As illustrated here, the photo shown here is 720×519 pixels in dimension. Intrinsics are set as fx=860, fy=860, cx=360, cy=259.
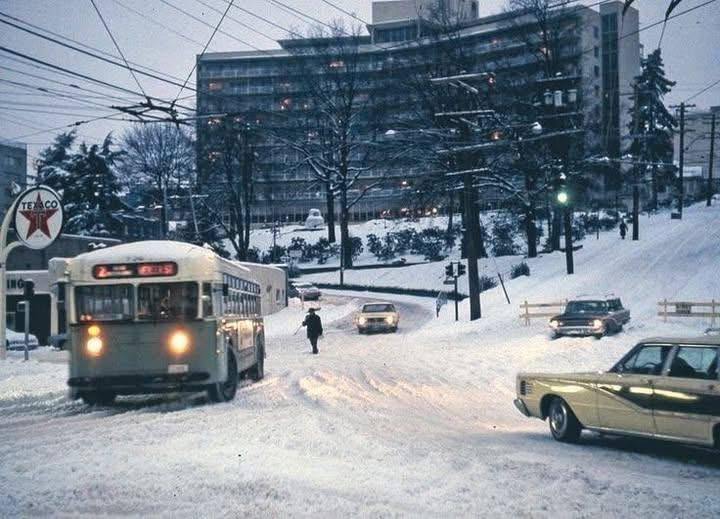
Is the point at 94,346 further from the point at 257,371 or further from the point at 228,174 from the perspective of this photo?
the point at 228,174

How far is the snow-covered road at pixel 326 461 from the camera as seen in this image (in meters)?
7.65

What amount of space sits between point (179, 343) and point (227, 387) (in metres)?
1.64

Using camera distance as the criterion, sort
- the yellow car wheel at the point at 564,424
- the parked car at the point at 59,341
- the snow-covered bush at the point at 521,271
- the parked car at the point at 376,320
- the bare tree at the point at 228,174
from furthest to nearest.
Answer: the bare tree at the point at 228,174 < the snow-covered bush at the point at 521,271 < the parked car at the point at 376,320 < the parked car at the point at 59,341 < the yellow car wheel at the point at 564,424

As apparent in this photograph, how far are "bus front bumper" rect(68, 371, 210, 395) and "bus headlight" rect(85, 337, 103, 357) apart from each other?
45cm

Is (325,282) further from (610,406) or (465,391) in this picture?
(610,406)

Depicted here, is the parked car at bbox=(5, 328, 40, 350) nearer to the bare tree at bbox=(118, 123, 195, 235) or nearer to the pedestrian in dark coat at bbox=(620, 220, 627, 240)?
the bare tree at bbox=(118, 123, 195, 235)

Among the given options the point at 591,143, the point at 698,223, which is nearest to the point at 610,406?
the point at 591,143

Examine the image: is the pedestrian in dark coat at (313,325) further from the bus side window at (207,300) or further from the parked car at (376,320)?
the bus side window at (207,300)

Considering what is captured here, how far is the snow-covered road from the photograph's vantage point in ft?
25.1

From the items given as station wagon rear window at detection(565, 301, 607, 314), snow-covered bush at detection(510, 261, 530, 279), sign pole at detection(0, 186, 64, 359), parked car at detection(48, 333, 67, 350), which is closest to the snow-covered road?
sign pole at detection(0, 186, 64, 359)

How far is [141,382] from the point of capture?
15.6 meters

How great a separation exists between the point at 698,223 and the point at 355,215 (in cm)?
4978

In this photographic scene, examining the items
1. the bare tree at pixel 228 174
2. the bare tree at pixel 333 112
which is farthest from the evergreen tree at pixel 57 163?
the bare tree at pixel 333 112

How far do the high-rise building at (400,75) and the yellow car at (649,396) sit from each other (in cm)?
3603
